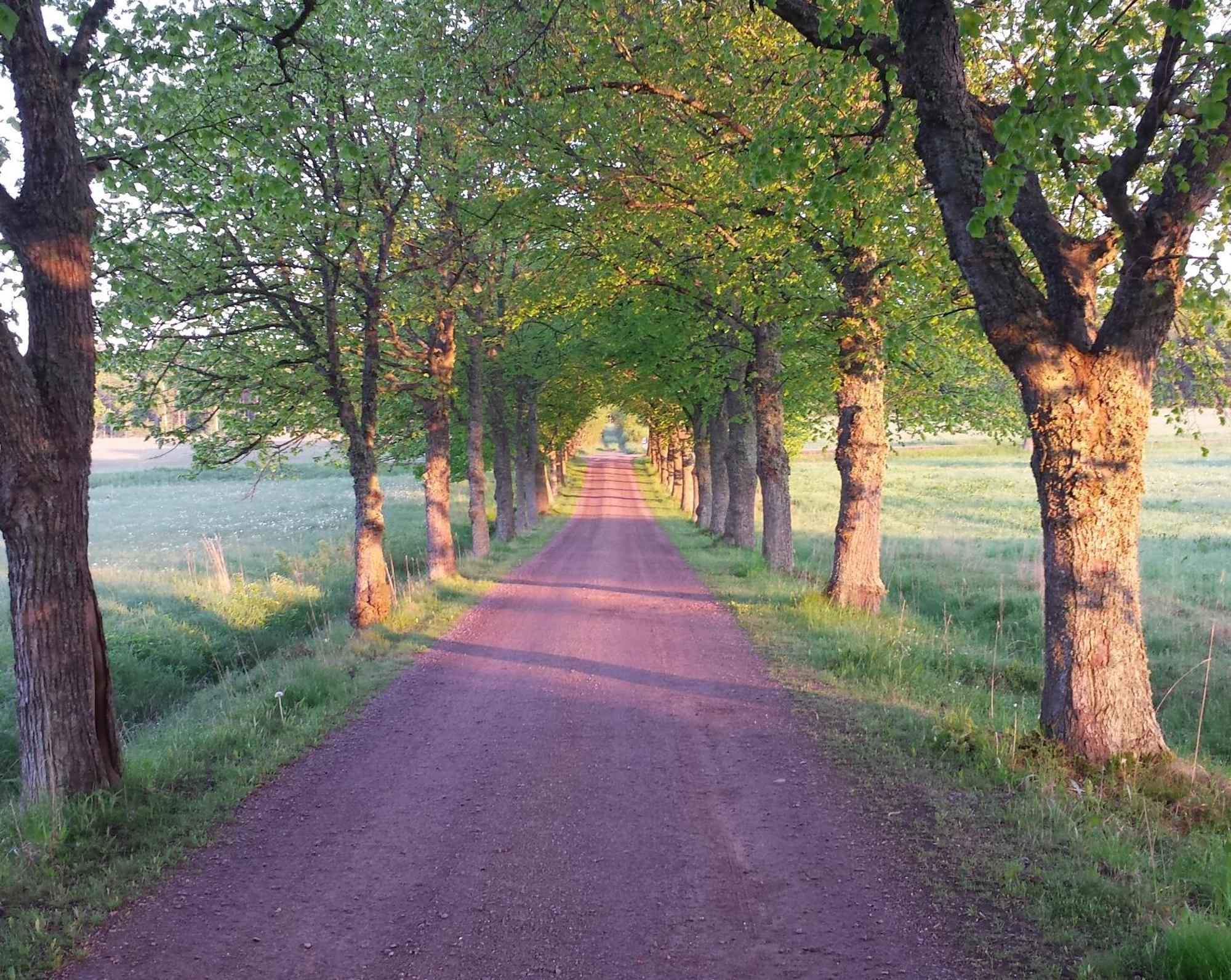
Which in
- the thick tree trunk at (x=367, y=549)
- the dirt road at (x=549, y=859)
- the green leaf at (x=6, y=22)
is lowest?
the dirt road at (x=549, y=859)

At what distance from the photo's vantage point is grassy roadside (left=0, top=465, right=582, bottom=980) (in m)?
4.20

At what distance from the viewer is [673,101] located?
11109 mm

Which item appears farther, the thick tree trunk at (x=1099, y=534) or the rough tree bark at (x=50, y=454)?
the thick tree trunk at (x=1099, y=534)

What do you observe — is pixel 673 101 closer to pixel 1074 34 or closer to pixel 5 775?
pixel 1074 34

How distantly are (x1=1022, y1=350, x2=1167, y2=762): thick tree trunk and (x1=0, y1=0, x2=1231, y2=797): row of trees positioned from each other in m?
0.02

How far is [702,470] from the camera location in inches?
1284

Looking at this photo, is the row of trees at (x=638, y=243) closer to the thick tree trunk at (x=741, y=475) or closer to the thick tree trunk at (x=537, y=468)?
the thick tree trunk at (x=741, y=475)

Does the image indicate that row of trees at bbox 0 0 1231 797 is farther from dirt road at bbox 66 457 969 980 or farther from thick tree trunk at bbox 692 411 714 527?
thick tree trunk at bbox 692 411 714 527

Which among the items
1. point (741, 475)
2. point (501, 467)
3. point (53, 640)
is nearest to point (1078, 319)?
point (53, 640)

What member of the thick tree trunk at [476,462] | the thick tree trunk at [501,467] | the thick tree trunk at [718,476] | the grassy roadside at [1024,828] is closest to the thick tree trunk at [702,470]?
the thick tree trunk at [718,476]

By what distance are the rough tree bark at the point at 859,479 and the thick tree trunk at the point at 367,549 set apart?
715 centimetres

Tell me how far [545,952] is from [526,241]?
A: 51.5 feet

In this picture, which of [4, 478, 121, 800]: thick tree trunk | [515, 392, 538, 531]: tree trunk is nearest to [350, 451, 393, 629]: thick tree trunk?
[4, 478, 121, 800]: thick tree trunk

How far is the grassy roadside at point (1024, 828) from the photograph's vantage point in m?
3.74
